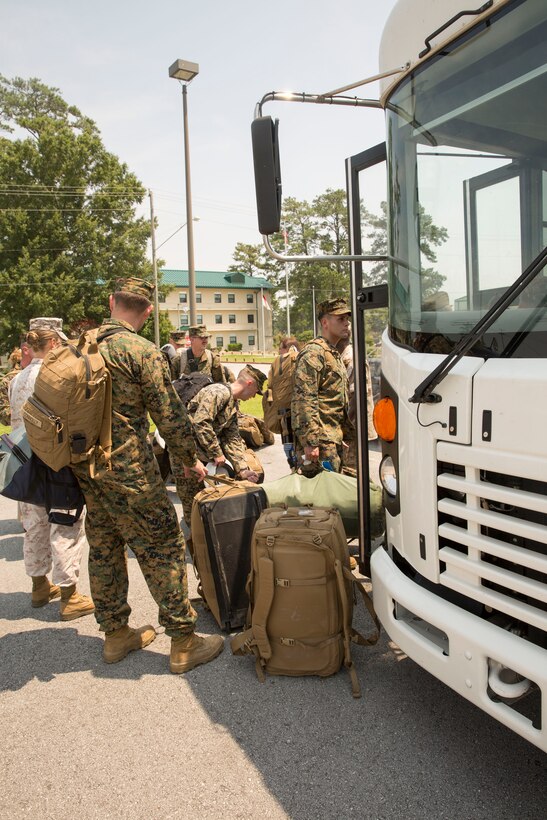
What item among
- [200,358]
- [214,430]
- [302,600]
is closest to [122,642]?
[302,600]

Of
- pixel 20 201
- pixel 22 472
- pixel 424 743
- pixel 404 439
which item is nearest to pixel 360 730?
pixel 424 743

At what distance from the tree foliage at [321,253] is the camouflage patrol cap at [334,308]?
261 millimetres

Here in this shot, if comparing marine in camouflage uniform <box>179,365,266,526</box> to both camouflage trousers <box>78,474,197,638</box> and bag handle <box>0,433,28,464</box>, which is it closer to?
camouflage trousers <box>78,474,197,638</box>

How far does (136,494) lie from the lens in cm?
322

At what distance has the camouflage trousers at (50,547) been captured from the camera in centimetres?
398

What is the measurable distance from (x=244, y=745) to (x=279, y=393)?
13.8ft

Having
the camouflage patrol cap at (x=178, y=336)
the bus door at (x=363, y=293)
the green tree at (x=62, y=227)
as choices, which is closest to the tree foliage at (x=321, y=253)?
the bus door at (x=363, y=293)

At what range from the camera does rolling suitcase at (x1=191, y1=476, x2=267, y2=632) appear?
354 centimetres

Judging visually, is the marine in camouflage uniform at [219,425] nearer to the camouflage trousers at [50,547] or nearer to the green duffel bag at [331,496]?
the green duffel bag at [331,496]

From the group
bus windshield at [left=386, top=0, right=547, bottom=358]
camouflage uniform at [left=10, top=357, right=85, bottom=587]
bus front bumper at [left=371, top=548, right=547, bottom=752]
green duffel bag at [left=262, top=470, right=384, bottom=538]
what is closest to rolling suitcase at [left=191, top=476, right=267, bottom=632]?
green duffel bag at [left=262, top=470, right=384, bottom=538]

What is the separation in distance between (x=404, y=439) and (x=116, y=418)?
5.19 ft

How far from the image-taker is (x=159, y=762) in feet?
8.40

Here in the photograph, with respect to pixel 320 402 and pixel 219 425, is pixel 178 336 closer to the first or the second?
pixel 219 425

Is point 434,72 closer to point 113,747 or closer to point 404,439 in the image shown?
point 404,439
